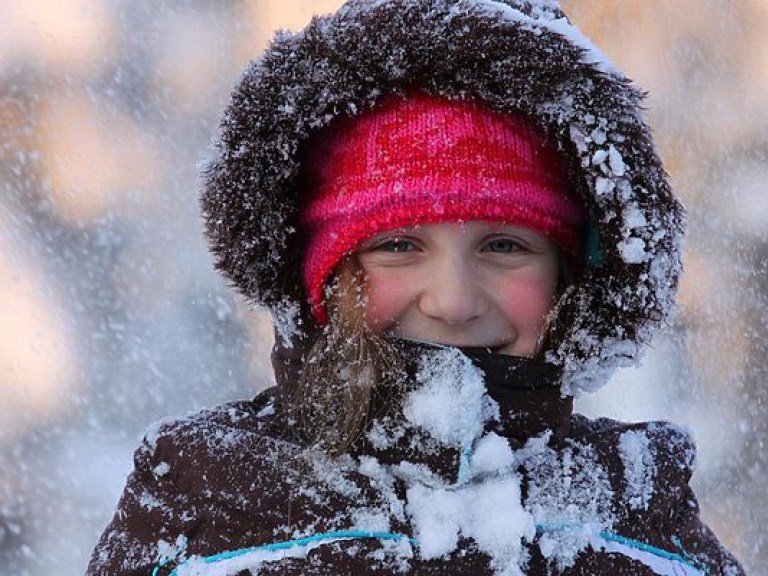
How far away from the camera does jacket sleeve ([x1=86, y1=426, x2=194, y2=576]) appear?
96 centimetres

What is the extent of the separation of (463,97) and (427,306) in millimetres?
217

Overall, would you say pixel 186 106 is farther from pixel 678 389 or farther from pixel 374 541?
pixel 374 541

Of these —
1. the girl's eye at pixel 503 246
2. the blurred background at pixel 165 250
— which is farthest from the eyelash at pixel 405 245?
the blurred background at pixel 165 250

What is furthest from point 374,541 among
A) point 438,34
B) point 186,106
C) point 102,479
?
point 186,106

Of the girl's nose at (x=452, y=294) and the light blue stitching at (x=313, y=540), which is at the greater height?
the girl's nose at (x=452, y=294)

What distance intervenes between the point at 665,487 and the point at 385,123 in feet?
1.57

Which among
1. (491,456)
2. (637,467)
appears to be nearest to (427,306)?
(491,456)

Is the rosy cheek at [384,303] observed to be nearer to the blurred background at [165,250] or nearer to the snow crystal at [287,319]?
the snow crystal at [287,319]

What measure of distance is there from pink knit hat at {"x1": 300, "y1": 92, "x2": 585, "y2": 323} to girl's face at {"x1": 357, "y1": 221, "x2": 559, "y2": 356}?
0.02 m

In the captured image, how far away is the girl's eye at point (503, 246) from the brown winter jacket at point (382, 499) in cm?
12

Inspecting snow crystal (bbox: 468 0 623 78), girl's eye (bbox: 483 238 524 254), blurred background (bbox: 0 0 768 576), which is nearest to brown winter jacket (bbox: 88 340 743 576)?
girl's eye (bbox: 483 238 524 254)

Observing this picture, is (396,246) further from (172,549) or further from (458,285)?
(172,549)

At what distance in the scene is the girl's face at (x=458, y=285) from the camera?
962 millimetres

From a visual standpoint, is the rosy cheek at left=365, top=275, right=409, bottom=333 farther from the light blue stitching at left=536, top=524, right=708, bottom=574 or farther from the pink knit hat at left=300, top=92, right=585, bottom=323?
the light blue stitching at left=536, top=524, right=708, bottom=574
